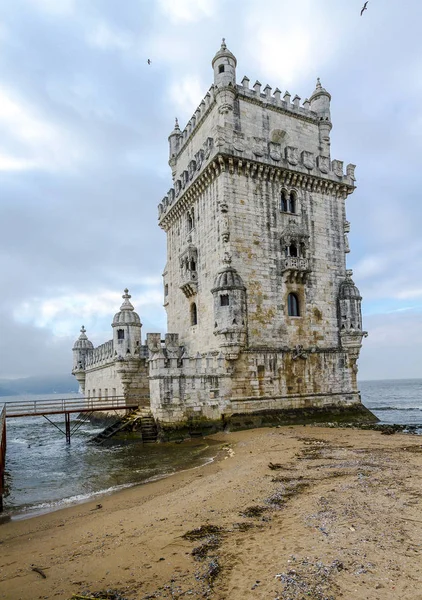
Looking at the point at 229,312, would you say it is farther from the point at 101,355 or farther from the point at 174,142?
the point at 101,355

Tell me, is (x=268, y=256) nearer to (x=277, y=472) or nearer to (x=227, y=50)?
(x=227, y=50)

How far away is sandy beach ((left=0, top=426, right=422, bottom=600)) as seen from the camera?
510 centimetres

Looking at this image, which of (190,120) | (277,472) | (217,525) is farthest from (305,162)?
(217,525)

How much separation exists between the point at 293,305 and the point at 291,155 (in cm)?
854

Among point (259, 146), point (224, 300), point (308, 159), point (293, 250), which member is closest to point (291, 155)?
point (308, 159)

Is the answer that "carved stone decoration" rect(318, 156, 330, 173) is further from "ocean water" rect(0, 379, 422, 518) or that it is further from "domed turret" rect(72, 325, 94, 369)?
"domed turret" rect(72, 325, 94, 369)

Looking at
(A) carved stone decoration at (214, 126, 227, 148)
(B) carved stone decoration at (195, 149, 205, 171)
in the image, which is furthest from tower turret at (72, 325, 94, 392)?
(A) carved stone decoration at (214, 126, 227, 148)

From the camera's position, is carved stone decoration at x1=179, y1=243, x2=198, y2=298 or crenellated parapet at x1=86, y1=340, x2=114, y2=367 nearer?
carved stone decoration at x1=179, y1=243, x2=198, y2=298

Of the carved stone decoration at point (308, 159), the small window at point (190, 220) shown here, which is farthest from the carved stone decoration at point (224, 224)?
the carved stone decoration at point (308, 159)

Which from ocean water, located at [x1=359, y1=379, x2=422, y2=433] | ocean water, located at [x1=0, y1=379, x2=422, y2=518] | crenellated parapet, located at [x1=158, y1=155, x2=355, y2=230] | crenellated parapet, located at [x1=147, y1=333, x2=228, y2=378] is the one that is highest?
crenellated parapet, located at [x1=158, y1=155, x2=355, y2=230]

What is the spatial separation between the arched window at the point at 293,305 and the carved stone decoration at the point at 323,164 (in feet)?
26.0

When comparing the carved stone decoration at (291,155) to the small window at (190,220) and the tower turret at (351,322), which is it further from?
the tower turret at (351,322)

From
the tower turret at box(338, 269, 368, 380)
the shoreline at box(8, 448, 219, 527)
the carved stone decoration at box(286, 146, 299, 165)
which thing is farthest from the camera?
the tower turret at box(338, 269, 368, 380)

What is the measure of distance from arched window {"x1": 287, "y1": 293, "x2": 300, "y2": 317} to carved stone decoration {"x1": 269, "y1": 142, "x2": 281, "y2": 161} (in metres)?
7.61
